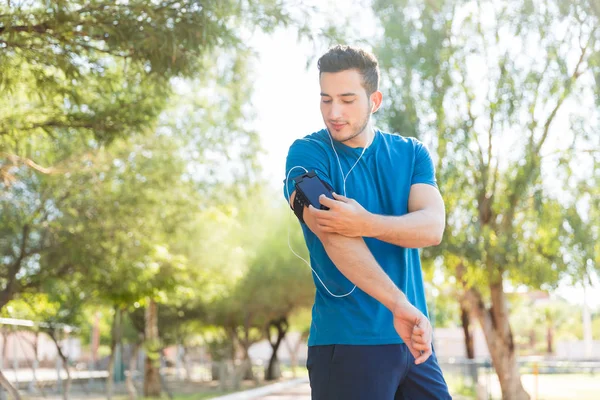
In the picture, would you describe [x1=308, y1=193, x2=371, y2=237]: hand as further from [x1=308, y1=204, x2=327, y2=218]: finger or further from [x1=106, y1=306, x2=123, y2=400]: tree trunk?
[x1=106, y1=306, x2=123, y2=400]: tree trunk

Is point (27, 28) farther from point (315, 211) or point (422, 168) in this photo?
point (315, 211)

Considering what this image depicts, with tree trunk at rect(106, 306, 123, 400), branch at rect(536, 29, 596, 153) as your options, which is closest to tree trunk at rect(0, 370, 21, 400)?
tree trunk at rect(106, 306, 123, 400)

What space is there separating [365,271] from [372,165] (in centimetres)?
43

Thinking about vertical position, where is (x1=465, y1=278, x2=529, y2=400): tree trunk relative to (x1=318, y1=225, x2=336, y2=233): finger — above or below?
below

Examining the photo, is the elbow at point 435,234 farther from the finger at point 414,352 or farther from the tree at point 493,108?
the tree at point 493,108

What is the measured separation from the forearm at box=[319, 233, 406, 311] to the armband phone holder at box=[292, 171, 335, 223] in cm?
11

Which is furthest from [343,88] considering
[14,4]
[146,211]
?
[146,211]

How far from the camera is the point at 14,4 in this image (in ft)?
18.4

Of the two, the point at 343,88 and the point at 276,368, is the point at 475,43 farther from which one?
the point at 276,368

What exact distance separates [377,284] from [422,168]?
54 centimetres

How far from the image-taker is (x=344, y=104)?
93.0 inches

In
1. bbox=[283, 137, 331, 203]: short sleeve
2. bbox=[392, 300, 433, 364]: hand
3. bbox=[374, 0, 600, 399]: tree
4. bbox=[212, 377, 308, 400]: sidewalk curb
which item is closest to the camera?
bbox=[392, 300, 433, 364]: hand

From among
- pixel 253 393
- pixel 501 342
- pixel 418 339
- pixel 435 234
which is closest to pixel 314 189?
pixel 435 234

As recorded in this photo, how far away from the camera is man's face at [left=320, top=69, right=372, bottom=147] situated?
2.35 metres
